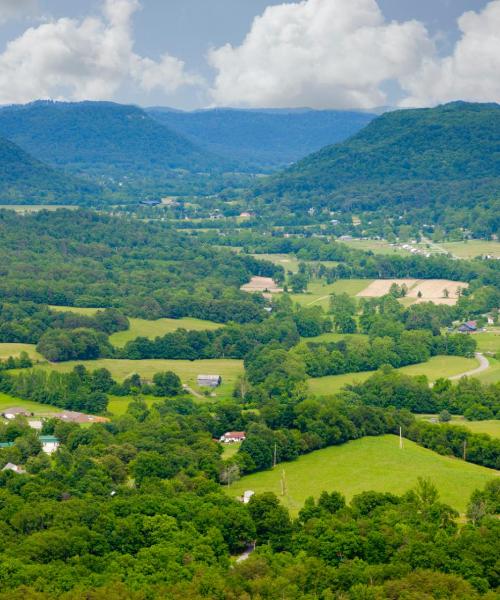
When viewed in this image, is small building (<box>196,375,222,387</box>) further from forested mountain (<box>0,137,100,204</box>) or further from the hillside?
forested mountain (<box>0,137,100,204</box>)

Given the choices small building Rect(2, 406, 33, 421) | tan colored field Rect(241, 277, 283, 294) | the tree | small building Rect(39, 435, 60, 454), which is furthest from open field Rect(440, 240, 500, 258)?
small building Rect(39, 435, 60, 454)

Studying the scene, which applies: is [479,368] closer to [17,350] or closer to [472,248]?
[17,350]

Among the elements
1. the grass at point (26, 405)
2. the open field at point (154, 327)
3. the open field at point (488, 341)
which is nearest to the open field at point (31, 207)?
the open field at point (154, 327)

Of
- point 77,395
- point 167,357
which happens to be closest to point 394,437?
point 77,395

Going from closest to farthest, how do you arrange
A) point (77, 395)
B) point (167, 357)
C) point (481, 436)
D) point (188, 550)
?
point (188, 550) < point (481, 436) < point (77, 395) < point (167, 357)

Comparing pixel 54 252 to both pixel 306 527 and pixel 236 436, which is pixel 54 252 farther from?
pixel 306 527

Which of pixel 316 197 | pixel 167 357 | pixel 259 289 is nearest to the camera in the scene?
pixel 167 357

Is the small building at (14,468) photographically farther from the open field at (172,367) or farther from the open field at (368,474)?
the open field at (172,367)
